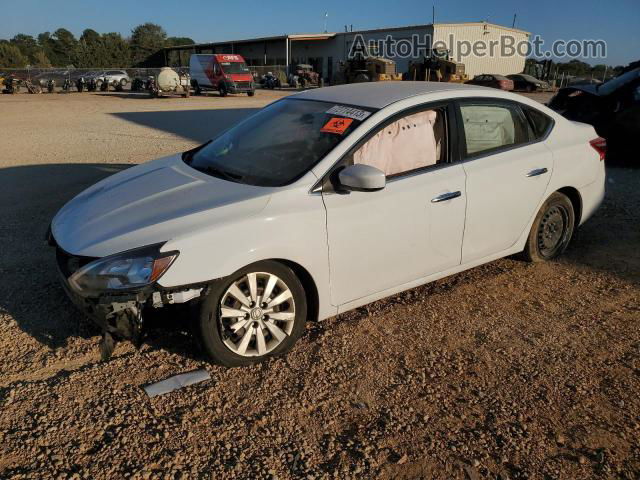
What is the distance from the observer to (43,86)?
3694 cm

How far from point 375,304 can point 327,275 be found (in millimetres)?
910

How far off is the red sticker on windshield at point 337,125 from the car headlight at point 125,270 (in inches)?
54.7

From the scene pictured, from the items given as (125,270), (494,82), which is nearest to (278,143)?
(125,270)

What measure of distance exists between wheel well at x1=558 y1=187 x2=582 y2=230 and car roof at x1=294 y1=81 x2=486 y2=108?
4.01 feet

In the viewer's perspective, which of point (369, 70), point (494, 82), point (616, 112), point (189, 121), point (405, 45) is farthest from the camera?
point (405, 45)

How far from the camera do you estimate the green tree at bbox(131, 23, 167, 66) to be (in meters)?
79.8

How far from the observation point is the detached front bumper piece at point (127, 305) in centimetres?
283

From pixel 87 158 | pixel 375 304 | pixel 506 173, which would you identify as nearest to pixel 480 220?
pixel 506 173

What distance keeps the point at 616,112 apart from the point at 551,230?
5039 mm

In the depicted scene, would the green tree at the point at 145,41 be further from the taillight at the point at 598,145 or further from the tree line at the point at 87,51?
the taillight at the point at 598,145

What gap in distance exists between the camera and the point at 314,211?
126 inches

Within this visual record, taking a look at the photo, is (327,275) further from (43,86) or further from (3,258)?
(43,86)

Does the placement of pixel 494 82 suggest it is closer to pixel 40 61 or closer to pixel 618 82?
pixel 618 82

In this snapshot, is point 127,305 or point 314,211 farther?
point 314,211
